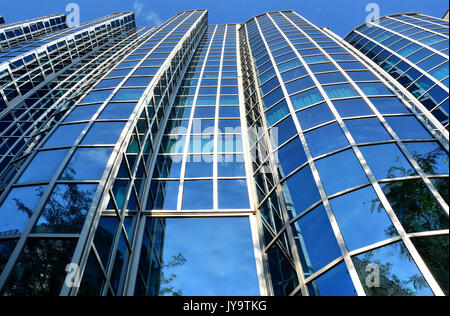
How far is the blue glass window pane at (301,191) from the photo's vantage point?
9742mm

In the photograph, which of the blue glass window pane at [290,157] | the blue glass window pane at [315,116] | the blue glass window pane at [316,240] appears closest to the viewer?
the blue glass window pane at [316,240]

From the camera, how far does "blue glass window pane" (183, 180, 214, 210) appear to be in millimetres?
12039

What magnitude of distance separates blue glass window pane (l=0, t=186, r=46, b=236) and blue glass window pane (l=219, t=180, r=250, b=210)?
681 cm

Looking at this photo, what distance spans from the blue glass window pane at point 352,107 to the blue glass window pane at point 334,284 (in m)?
7.07

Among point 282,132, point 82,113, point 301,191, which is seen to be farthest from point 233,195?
point 82,113

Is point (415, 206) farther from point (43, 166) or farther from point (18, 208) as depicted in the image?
point (43, 166)

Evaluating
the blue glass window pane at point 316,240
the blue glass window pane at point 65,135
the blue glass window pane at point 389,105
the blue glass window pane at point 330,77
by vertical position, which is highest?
the blue glass window pane at point 330,77

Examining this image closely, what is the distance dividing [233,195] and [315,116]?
531 centimetres

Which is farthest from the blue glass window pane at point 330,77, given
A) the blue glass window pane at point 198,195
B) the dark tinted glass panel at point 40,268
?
the dark tinted glass panel at point 40,268

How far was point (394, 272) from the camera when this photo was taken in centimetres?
711

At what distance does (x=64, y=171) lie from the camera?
9172mm

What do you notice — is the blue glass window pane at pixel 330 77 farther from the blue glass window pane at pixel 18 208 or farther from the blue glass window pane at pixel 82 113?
the blue glass window pane at pixel 18 208
